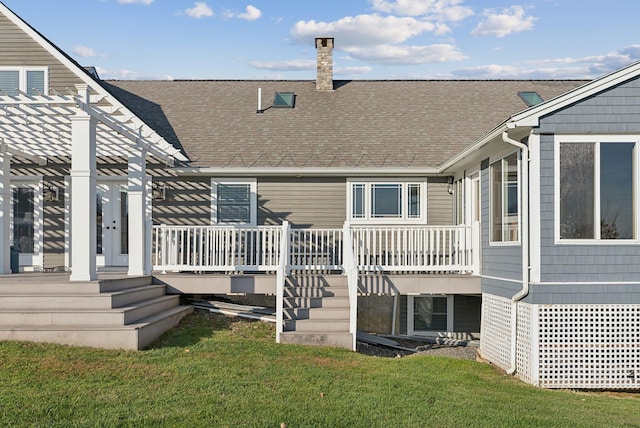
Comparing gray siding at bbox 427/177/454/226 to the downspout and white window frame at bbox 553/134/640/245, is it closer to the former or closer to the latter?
the downspout

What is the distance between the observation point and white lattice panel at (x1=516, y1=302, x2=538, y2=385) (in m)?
8.84

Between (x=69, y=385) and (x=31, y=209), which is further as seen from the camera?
(x=31, y=209)

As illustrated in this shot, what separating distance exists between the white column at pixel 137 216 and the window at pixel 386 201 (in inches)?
182

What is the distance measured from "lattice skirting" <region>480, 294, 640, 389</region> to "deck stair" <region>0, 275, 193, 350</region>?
5.36 metres

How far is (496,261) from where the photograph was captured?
10344 millimetres

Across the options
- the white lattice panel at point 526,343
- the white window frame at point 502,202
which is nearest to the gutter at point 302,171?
the white window frame at point 502,202

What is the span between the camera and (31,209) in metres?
14.0

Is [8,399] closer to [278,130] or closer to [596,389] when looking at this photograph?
[596,389]

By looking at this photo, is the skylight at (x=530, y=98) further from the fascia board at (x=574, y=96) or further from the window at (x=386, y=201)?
the fascia board at (x=574, y=96)

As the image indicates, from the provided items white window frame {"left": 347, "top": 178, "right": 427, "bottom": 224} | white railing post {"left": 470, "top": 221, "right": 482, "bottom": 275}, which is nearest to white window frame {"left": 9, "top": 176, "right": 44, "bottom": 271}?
white window frame {"left": 347, "top": 178, "right": 427, "bottom": 224}

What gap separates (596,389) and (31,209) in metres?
11.7

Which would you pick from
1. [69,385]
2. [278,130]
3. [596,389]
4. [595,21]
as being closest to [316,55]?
[278,130]

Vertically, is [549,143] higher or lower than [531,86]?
lower

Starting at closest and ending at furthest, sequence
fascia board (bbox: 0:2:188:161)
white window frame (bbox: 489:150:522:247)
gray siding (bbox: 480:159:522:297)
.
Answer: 1. white window frame (bbox: 489:150:522:247)
2. gray siding (bbox: 480:159:522:297)
3. fascia board (bbox: 0:2:188:161)
